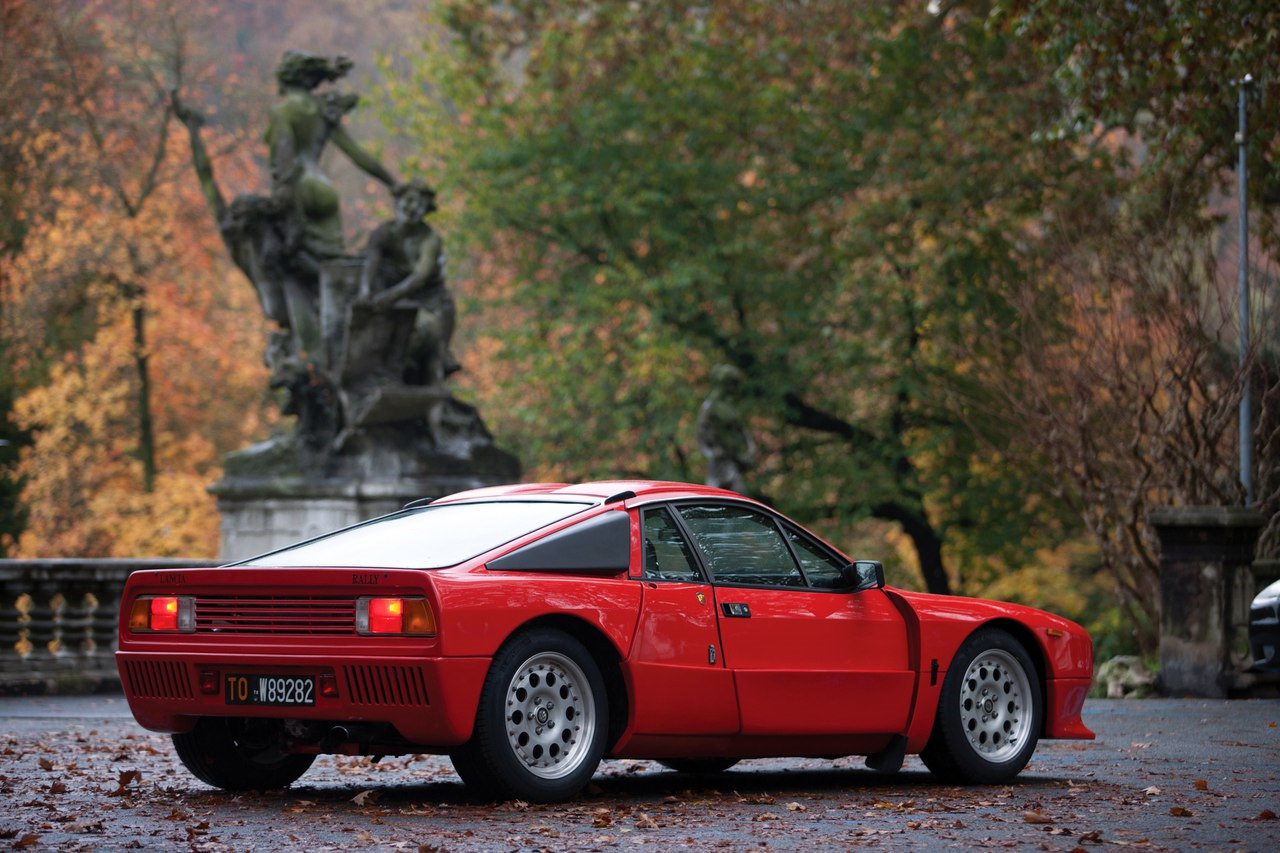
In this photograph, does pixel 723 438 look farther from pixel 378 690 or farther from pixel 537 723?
pixel 378 690

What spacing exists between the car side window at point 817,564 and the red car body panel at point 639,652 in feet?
0.19

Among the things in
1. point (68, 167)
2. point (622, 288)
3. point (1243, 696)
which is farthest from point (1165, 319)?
point (68, 167)

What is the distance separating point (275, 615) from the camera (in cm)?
779

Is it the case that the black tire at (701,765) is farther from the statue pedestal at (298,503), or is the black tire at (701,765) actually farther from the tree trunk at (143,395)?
the tree trunk at (143,395)

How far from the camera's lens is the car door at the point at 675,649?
26.4 feet

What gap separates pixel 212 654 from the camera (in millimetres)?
7879

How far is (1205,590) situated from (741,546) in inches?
337

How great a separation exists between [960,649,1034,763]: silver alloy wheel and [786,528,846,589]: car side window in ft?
2.80

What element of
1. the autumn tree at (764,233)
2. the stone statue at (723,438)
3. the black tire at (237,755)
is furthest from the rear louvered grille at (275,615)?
the autumn tree at (764,233)

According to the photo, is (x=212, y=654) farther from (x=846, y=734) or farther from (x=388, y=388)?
(x=388, y=388)

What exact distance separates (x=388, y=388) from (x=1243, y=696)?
880cm

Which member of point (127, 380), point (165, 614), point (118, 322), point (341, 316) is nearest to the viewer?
point (165, 614)

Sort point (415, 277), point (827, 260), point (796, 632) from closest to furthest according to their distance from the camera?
point (796, 632), point (415, 277), point (827, 260)

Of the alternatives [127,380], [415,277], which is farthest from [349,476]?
[127,380]
